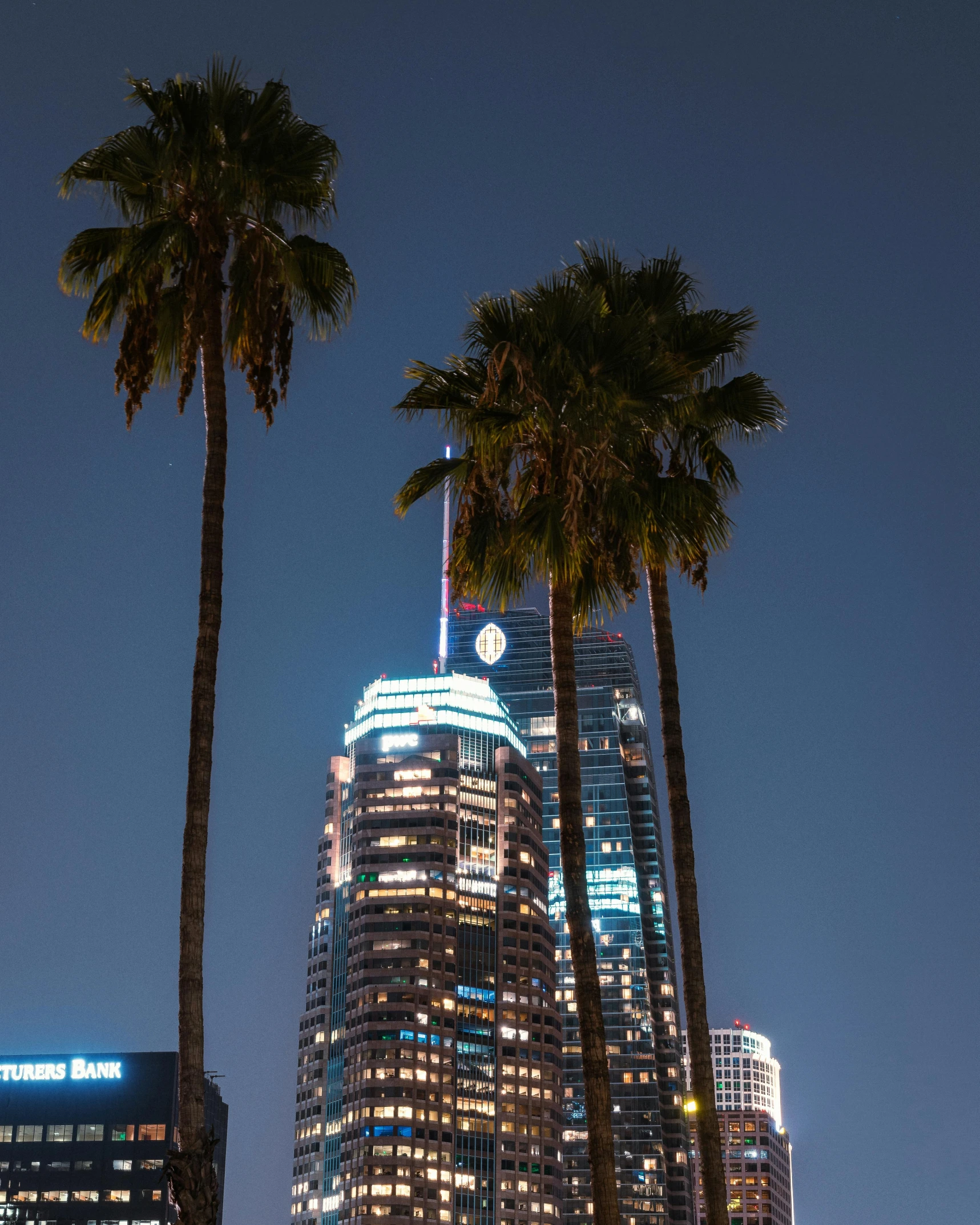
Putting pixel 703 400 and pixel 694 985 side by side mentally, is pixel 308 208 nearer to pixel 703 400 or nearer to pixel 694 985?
pixel 703 400

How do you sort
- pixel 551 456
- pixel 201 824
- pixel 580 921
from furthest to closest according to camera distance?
pixel 551 456
pixel 580 921
pixel 201 824

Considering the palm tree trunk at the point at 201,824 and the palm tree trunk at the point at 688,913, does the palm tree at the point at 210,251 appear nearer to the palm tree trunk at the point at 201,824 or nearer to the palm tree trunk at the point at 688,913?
the palm tree trunk at the point at 201,824

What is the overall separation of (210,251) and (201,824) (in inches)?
406

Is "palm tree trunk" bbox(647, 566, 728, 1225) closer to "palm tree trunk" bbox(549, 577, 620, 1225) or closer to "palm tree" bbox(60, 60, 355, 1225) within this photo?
"palm tree trunk" bbox(549, 577, 620, 1225)

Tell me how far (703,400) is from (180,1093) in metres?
16.7

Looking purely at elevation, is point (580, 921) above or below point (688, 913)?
below

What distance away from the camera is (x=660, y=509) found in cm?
3241

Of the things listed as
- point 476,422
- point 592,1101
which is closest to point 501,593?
point 476,422

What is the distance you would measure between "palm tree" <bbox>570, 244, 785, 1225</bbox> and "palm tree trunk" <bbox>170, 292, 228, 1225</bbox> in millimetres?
7525

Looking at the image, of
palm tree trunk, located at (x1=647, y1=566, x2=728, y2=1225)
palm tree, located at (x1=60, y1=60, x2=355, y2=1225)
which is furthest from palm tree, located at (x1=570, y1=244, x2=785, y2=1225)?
palm tree, located at (x1=60, y1=60, x2=355, y2=1225)

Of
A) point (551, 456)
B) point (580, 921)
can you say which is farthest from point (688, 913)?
point (551, 456)

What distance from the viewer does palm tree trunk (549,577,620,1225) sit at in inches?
1081

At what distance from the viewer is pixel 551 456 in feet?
103

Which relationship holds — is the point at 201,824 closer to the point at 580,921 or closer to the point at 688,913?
the point at 580,921
